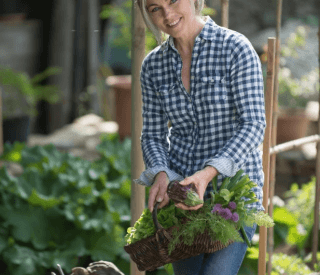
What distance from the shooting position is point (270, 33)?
786 centimetres

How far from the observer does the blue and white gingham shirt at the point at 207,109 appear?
1655 millimetres

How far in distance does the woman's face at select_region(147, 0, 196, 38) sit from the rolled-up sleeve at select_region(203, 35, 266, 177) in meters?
0.18

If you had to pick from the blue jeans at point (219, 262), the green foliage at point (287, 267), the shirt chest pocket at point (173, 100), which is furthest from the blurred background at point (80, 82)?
the shirt chest pocket at point (173, 100)

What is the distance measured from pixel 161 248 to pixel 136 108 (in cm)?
83

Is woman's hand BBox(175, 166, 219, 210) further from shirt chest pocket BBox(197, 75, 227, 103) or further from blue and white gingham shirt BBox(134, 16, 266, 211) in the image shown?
shirt chest pocket BBox(197, 75, 227, 103)

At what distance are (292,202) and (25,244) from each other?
5.81 feet

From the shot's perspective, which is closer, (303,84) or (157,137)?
(157,137)

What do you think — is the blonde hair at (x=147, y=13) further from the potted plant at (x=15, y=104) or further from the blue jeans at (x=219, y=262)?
the potted plant at (x=15, y=104)

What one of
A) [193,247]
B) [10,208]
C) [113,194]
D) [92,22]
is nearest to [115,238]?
[113,194]

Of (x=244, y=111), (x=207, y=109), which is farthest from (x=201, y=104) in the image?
(x=244, y=111)

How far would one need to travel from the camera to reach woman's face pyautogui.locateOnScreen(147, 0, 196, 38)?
66.7 inches

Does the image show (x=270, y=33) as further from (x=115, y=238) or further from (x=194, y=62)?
(x=194, y=62)

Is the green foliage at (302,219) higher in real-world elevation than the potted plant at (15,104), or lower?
lower

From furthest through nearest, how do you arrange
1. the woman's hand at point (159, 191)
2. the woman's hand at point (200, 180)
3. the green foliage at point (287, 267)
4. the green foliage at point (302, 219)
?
the green foliage at point (302, 219)
the green foliage at point (287, 267)
the woman's hand at point (159, 191)
the woman's hand at point (200, 180)
